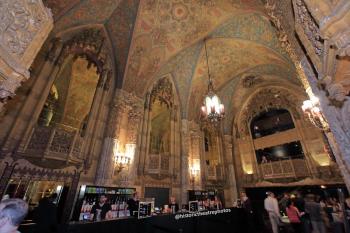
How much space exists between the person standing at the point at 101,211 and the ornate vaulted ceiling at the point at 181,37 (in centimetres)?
531

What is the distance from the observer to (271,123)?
1210cm

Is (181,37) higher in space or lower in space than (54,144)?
higher

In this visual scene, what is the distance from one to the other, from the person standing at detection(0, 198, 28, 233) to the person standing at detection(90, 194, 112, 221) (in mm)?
2541

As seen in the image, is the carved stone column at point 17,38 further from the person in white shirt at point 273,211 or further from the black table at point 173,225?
the person in white shirt at point 273,211

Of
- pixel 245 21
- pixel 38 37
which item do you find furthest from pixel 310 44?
pixel 245 21

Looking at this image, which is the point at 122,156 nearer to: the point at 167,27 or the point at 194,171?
the point at 194,171

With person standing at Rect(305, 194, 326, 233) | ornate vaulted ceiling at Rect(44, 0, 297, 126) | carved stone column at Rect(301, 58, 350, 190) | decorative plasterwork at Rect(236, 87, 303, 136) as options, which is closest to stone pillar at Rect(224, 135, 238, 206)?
decorative plasterwork at Rect(236, 87, 303, 136)

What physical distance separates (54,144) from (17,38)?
149 inches

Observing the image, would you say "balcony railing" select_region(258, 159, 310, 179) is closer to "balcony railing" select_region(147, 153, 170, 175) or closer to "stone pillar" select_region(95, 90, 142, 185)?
"balcony railing" select_region(147, 153, 170, 175)

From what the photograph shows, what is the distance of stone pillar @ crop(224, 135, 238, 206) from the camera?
408 inches

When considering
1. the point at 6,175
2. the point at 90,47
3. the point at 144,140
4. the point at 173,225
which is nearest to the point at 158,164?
the point at 144,140

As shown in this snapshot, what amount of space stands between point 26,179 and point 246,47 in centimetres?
1118

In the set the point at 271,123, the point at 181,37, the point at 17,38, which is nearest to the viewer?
the point at 17,38

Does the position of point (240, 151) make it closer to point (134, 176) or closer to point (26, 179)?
point (134, 176)
